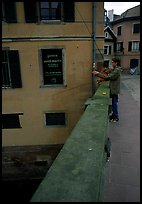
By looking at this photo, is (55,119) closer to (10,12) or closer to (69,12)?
(69,12)

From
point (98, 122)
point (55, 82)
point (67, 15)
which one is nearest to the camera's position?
point (98, 122)

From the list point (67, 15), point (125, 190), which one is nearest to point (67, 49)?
point (67, 15)

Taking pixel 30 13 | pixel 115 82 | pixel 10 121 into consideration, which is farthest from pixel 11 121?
pixel 115 82

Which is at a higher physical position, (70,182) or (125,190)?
(70,182)

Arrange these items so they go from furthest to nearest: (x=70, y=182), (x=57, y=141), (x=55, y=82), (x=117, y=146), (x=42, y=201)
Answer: (x=57, y=141) < (x=55, y=82) < (x=117, y=146) < (x=70, y=182) < (x=42, y=201)

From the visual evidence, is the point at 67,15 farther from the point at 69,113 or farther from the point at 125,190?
the point at 125,190

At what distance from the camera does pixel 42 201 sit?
1.65 m

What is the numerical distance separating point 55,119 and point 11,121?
2.17 metres

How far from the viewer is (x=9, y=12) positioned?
8867 mm

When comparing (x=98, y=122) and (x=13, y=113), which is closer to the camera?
(x=98, y=122)

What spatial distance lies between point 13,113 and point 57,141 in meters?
2.63

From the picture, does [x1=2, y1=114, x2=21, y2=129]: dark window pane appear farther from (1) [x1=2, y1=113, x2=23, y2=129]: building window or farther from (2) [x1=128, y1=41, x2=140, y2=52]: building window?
(2) [x1=128, y1=41, x2=140, y2=52]: building window

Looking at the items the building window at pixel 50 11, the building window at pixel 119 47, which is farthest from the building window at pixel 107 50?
the building window at pixel 50 11

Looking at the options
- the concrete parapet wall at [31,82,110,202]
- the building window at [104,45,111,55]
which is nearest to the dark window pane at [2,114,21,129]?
the concrete parapet wall at [31,82,110,202]
